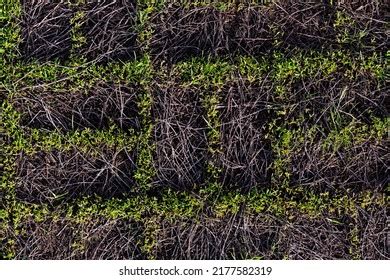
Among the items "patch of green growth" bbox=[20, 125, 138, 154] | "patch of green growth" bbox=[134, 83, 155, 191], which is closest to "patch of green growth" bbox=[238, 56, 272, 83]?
"patch of green growth" bbox=[134, 83, 155, 191]

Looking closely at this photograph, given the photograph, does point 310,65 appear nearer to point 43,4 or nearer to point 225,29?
point 225,29

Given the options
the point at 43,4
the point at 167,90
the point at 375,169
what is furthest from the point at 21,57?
the point at 375,169

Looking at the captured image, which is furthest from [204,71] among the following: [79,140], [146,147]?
[79,140]

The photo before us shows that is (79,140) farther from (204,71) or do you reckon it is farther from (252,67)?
(252,67)

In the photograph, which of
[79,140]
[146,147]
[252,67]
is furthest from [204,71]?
[79,140]

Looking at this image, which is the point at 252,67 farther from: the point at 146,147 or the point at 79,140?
the point at 79,140

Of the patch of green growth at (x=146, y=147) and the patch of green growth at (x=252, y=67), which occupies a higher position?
the patch of green growth at (x=252, y=67)

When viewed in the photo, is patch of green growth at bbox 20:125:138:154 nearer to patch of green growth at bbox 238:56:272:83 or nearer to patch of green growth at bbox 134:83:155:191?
patch of green growth at bbox 134:83:155:191

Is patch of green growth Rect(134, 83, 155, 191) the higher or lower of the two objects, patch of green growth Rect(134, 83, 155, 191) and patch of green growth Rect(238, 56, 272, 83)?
the lower

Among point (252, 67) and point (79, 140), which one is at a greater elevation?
point (252, 67)

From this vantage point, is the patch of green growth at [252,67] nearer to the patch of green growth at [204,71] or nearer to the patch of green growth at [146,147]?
the patch of green growth at [204,71]

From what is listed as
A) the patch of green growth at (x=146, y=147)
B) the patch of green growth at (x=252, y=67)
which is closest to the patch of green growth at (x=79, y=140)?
the patch of green growth at (x=146, y=147)
